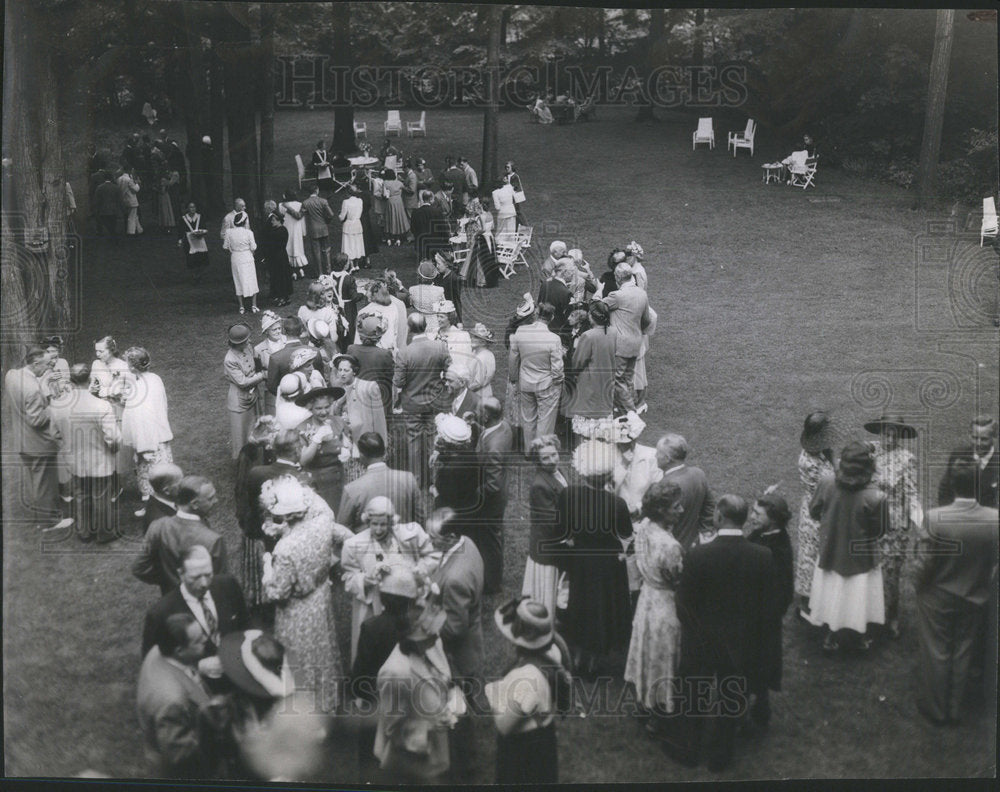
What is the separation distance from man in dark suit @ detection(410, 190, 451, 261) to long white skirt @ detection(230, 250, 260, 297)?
238cm

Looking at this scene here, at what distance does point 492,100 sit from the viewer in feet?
33.5

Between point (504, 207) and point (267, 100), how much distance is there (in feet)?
10.7

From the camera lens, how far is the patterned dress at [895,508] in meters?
7.65

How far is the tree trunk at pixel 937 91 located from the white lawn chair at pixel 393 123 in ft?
17.1

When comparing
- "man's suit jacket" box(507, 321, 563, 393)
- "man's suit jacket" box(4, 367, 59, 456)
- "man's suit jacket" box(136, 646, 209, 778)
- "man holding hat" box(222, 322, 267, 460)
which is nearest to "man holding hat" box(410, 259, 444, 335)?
"man's suit jacket" box(507, 321, 563, 393)

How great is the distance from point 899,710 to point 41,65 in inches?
349

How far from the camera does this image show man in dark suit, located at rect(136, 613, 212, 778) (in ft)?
20.7

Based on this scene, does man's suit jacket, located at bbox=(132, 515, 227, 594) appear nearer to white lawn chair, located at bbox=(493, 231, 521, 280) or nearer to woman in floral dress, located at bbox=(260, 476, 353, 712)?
woman in floral dress, located at bbox=(260, 476, 353, 712)

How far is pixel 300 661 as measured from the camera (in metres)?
6.98

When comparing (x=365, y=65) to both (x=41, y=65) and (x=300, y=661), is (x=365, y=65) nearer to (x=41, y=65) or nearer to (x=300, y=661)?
A: (x=41, y=65)

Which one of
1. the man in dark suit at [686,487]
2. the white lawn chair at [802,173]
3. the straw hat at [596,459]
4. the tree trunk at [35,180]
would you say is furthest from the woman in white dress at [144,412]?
the white lawn chair at [802,173]

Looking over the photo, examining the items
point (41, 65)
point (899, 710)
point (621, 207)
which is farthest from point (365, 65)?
point (899, 710)

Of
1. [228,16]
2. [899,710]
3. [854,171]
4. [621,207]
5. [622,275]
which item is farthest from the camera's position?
[621,207]

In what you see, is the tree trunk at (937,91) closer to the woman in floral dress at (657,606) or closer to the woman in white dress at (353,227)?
the woman in floral dress at (657,606)
